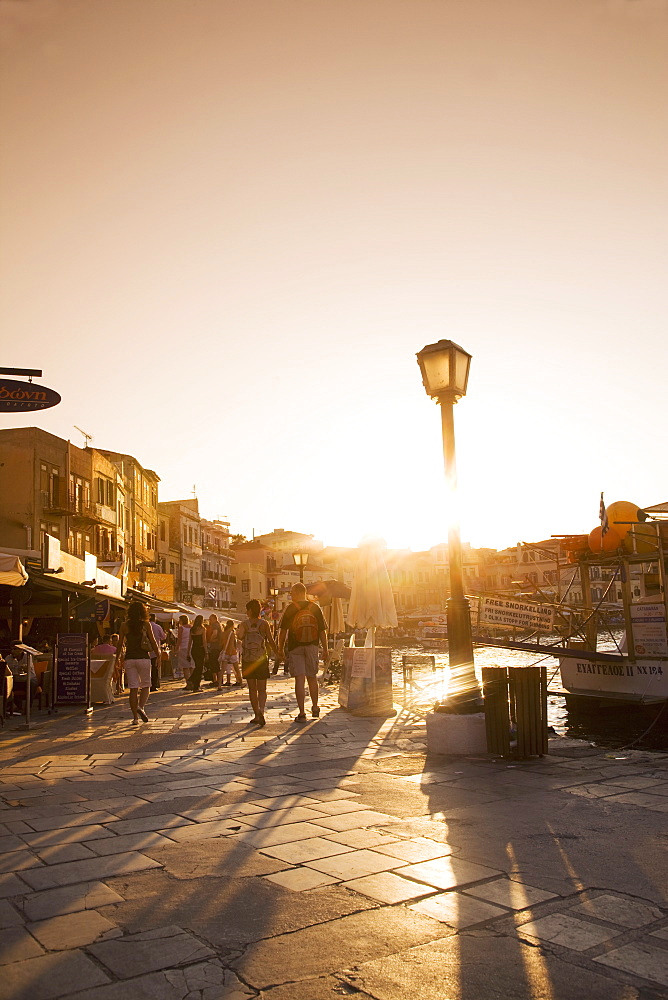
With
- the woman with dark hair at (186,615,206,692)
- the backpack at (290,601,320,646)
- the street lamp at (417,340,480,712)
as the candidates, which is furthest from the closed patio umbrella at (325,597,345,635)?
the street lamp at (417,340,480,712)

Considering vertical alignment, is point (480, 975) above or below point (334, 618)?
below

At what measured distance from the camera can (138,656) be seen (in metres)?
11.3

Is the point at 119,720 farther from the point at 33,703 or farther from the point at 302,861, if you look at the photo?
the point at 302,861

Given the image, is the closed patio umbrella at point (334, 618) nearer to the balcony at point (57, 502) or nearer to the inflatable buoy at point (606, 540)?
the inflatable buoy at point (606, 540)

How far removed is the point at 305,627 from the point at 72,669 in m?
4.44

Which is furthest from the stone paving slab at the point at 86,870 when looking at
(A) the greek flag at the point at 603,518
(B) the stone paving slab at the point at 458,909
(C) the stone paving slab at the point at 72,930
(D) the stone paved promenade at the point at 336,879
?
(A) the greek flag at the point at 603,518

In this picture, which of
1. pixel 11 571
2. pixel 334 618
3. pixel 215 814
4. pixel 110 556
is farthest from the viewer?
pixel 110 556

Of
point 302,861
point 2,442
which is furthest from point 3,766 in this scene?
point 2,442

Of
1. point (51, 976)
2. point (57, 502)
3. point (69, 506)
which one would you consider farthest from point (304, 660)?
point (57, 502)

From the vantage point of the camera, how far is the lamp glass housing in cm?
848

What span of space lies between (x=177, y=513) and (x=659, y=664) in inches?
2442

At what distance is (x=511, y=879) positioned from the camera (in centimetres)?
396

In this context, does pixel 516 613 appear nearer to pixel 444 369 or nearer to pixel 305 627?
pixel 305 627

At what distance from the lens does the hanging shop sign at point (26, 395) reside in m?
7.05
